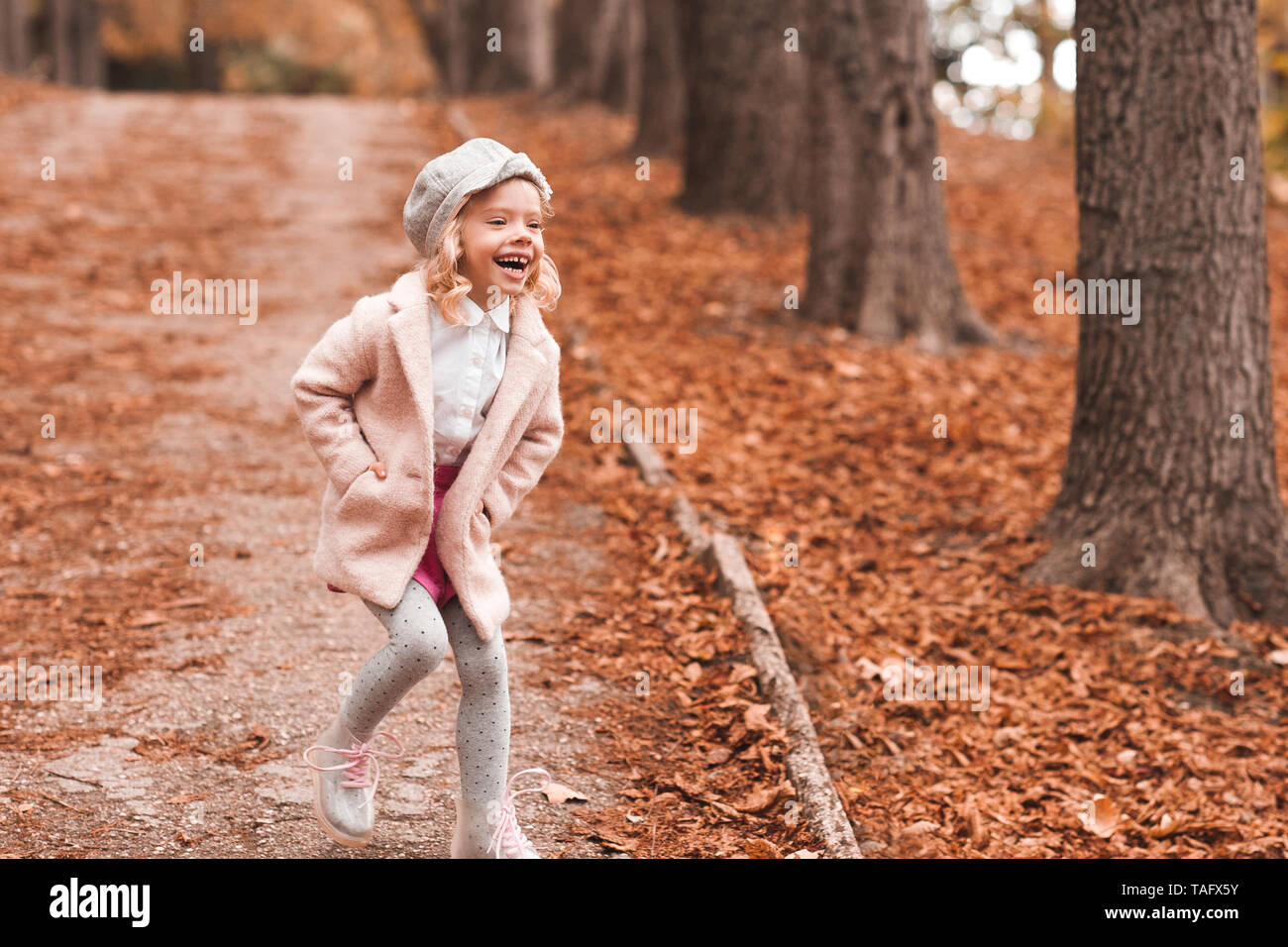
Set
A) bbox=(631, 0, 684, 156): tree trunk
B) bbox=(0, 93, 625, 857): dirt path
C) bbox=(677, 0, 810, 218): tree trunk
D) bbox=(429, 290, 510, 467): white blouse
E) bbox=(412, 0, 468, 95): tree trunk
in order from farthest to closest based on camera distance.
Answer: bbox=(412, 0, 468, 95): tree trunk < bbox=(631, 0, 684, 156): tree trunk < bbox=(677, 0, 810, 218): tree trunk < bbox=(0, 93, 625, 857): dirt path < bbox=(429, 290, 510, 467): white blouse

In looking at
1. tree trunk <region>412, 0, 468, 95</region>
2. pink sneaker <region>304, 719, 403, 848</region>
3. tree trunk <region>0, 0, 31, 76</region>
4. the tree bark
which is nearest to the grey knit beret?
pink sneaker <region>304, 719, 403, 848</region>

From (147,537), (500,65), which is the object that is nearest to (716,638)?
(147,537)

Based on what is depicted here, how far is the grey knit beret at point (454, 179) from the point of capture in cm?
304

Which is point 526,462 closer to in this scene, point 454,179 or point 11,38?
point 454,179

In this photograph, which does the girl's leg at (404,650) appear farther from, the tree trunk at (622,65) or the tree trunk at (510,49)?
the tree trunk at (510,49)

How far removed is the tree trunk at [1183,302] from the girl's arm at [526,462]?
3.27 m

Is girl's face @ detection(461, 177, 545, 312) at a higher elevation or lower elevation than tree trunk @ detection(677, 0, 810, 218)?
lower

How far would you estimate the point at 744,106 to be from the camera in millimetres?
10828

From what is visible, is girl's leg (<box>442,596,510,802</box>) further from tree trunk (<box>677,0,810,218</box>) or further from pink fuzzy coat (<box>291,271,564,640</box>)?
tree trunk (<box>677,0,810,218</box>)

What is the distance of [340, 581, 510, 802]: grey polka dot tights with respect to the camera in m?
3.16

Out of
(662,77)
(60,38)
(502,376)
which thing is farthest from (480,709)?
(60,38)

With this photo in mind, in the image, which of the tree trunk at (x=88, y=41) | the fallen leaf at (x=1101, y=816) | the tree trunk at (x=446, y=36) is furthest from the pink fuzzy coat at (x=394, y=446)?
the tree trunk at (x=88, y=41)

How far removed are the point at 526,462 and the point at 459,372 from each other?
309mm
